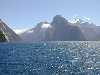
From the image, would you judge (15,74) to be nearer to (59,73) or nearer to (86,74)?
(59,73)

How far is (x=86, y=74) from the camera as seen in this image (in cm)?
6638

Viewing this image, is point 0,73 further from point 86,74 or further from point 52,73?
point 86,74

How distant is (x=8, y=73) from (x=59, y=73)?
44.4 feet

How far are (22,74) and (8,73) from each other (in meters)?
5.03

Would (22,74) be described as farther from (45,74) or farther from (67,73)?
(67,73)

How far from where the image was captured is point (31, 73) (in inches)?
2640

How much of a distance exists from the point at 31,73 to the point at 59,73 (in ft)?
24.0

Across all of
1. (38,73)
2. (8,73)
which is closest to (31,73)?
(38,73)

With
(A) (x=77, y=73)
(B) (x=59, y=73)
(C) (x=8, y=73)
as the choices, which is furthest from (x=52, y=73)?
(C) (x=8, y=73)

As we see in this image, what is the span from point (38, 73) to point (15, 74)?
5996 mm

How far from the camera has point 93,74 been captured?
216 feet

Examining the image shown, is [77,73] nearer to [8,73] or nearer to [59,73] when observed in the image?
[59,73]

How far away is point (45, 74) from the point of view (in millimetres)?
65625

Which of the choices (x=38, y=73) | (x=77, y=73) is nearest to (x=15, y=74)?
(x=38, y=73)
